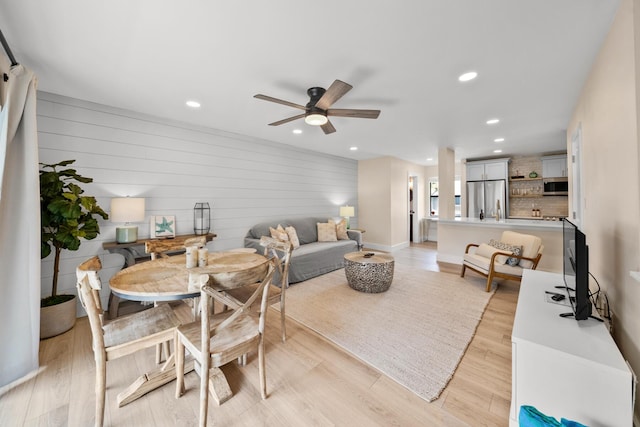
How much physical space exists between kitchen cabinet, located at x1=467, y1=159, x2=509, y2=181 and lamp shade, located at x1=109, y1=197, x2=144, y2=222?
24.1 feet

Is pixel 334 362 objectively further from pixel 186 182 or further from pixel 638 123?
pixel 186 182

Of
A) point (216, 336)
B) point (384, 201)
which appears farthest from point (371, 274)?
point (384, 201)

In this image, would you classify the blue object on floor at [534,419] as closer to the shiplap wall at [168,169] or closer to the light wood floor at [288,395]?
the light wood floor at [288,395]

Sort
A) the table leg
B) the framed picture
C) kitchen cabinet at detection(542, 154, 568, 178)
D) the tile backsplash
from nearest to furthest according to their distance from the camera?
the table leg, the framed picture, kitchen cabinet at detection(542, 154, 568, 178), the tile backsplash

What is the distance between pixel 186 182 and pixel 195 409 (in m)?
3.04

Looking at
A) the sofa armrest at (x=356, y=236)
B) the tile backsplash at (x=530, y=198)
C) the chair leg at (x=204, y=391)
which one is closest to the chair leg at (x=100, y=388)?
the chair leg at (x=204, y=391)

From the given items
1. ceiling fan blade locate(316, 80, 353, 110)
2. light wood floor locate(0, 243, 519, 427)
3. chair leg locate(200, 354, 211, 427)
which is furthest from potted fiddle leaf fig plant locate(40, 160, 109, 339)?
ceiling fan blade locate(316, 80, 353, 110)

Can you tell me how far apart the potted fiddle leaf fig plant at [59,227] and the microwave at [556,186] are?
8.49 metres

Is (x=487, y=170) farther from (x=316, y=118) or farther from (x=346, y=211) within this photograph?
(x=316, y=118)

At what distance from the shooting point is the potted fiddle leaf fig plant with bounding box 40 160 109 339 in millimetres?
2334

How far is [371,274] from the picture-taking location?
3.44 meters

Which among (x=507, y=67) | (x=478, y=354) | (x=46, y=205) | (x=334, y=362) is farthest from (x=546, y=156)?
(x=46, y=205)

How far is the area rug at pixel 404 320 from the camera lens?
1.98m

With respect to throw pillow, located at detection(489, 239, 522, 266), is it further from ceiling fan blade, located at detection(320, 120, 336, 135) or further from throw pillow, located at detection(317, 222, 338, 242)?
ceiling fan blade, located at detection(320, 120, 336, 135)
